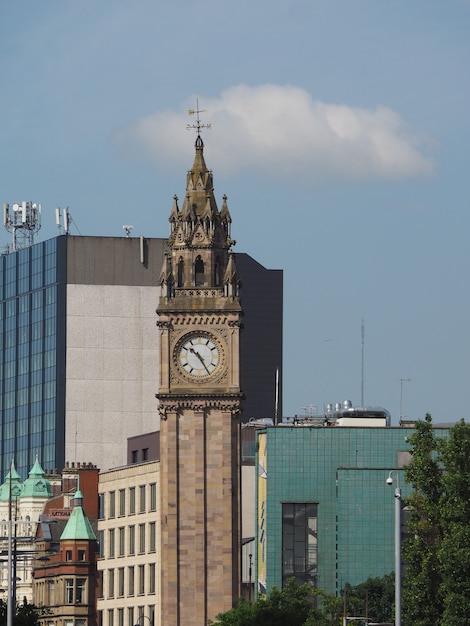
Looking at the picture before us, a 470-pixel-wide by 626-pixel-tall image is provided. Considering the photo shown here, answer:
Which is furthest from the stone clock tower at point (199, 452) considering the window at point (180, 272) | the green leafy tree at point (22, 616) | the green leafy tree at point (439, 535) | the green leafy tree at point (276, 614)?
the green leafy tree at point (439, 535)

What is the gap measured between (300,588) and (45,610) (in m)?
33.9

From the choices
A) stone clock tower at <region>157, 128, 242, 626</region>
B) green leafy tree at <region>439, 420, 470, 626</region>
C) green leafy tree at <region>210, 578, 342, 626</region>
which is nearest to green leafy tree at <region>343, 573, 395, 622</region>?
green leafy tree at <region>210, 578, 342, 626</region>

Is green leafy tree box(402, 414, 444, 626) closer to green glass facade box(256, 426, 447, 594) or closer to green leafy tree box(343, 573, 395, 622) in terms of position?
green leafy tree box(343, 573, 395, 622)

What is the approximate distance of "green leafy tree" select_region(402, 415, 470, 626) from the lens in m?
118

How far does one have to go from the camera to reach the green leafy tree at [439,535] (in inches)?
4633

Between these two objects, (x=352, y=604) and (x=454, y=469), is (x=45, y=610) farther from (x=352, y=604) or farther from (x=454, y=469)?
(x=454, y=469)

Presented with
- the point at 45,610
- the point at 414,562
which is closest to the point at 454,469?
the point at 414,562

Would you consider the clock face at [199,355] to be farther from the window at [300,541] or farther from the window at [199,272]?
the window at [300,541]

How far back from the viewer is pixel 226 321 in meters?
183

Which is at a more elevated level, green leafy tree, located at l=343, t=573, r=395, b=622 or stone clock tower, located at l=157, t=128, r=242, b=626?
stone clock tower, located at l=157, t=128, r=242, b=626

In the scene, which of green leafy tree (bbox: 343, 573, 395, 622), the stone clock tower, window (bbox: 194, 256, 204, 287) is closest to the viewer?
green leafy tree (bbox: 343, 573, 395, 622)

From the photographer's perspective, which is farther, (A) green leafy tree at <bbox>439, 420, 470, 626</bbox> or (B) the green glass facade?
(B) the green glass facade

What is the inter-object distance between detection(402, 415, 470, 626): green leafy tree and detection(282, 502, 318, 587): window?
6490cm

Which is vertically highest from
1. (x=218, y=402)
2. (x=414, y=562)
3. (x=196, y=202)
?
(x=196, y=202)
